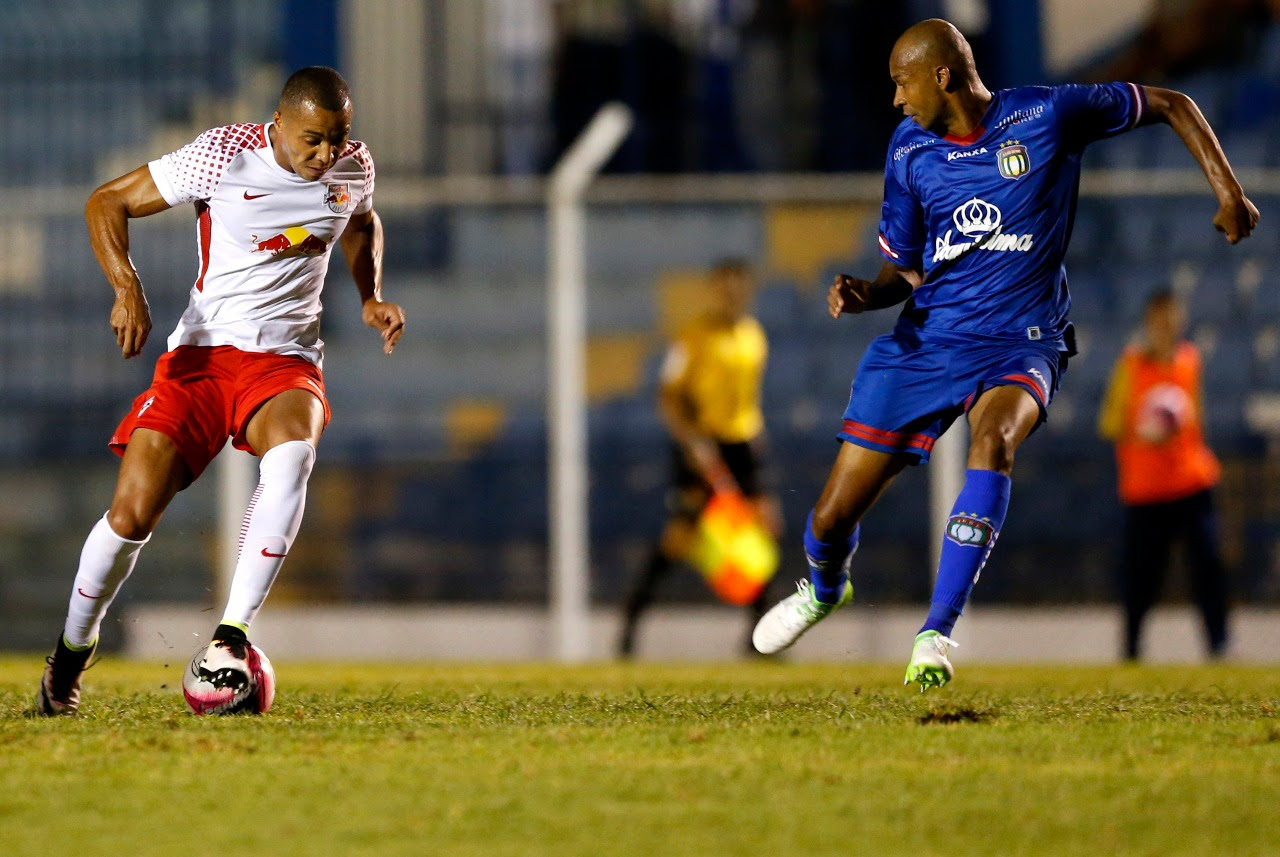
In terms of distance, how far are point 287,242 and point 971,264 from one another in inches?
79.9

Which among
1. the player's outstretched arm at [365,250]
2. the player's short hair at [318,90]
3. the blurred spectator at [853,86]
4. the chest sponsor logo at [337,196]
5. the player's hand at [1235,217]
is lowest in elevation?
the player's outstretched arm at [365,250]

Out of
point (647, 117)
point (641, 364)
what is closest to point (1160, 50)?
point (647, 117)

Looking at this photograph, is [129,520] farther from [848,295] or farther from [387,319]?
[848,295]

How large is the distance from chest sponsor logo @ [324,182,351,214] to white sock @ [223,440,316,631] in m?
0.74

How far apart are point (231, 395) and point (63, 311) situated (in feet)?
23.8

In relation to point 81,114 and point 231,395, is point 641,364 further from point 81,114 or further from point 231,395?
point 231,395

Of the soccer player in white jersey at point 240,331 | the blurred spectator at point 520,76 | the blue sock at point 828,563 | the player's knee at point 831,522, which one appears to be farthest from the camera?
the blurred spectator at point 520,76

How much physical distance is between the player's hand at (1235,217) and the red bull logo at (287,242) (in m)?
2.58

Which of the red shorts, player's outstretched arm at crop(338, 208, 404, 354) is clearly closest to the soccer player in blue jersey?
player's outstretched arm at crop(338, 208, 404, 354)

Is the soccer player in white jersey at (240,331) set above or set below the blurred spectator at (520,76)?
below

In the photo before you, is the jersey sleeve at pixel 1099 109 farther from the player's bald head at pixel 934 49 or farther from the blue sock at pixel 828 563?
the blue sock at pixel 828 563

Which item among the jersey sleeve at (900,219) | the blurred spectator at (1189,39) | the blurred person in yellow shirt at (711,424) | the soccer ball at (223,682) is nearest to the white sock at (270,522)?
the soccer ball at (223,682)

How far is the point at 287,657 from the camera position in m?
10.8

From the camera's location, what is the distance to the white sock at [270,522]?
4.84m
